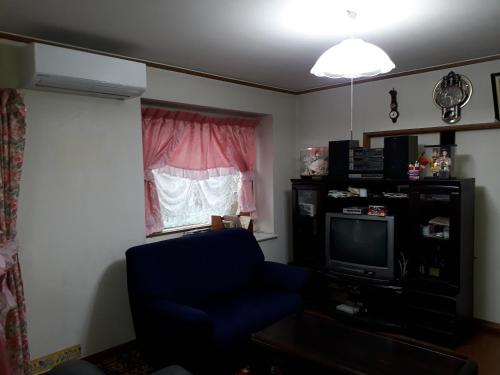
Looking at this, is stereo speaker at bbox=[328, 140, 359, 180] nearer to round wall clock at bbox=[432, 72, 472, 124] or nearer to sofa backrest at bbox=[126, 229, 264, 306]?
round wall clock at bbox=[432, 72, 472, 124]

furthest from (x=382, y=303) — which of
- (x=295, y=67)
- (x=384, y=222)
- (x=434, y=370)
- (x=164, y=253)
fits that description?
(x=295, y=67)

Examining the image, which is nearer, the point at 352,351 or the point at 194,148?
the point at 352,351

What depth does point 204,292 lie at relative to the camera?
3.00 metres

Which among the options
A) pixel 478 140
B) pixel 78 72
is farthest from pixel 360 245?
pixel 78 72

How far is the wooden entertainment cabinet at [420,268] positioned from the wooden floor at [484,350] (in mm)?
97

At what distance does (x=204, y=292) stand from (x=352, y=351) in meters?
1.30

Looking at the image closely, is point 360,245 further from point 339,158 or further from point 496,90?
point 496,90

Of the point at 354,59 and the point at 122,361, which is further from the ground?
the point at 354,59

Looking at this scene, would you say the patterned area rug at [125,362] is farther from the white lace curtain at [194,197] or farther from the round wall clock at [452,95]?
the round wall clock at [452,95]

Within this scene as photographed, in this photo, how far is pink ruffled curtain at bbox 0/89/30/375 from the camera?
222 cm

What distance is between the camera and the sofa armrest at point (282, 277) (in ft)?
10.4

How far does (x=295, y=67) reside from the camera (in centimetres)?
332

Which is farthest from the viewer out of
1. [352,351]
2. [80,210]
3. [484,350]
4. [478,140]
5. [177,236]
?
[177,236]

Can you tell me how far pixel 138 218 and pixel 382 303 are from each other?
2398 mm
